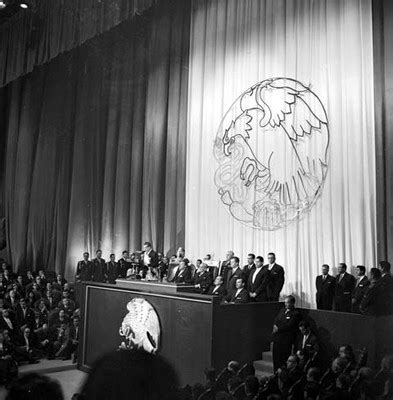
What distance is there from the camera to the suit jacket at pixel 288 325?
5.14 meters

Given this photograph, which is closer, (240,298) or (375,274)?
(240,298)

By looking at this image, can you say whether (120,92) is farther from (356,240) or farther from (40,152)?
(356,240)

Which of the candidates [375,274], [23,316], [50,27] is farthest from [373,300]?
[50,27]

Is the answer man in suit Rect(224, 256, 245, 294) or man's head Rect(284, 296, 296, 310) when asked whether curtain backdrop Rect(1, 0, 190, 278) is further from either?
man's head Rect(284, 296, 296, 310)

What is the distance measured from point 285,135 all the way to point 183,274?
2954 mm

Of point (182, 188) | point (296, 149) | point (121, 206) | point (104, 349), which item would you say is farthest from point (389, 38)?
point (121, 206)

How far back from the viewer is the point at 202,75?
1017 centimetres

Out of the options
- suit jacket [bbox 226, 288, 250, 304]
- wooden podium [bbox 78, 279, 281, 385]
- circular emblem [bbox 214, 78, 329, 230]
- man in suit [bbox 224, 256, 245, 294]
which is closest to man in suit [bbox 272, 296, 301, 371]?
wooden podium [bbox 78, 279, 281, 385]

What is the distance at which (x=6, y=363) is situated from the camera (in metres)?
3.66

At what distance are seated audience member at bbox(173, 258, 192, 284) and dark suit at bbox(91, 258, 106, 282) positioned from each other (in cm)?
220

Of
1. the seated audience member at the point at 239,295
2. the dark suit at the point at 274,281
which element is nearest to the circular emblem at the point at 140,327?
the seated audience member at the point at 239,295

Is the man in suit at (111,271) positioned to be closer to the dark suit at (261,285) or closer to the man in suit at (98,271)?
the man in suit at (98,271)

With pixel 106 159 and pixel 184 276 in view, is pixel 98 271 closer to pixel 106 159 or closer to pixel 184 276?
pixel 184 276

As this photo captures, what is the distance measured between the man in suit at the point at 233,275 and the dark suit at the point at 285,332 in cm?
103
